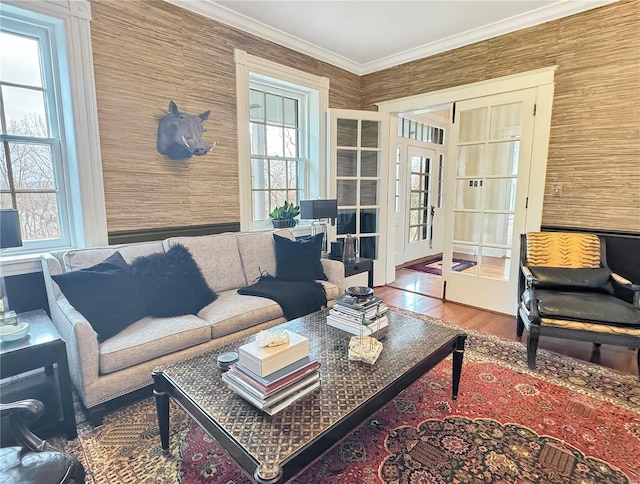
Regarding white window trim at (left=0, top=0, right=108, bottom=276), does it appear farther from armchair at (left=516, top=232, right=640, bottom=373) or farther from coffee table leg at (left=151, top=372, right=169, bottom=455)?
armchair at (left=516, top=232, right=640, bottom=373)

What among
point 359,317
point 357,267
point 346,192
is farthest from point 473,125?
point 359,317

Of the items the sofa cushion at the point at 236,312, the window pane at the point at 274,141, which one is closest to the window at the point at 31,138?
the sofa cushion at the point at 236,312

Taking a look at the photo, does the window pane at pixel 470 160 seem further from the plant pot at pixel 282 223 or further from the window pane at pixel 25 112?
the window pane at pixel 25 112

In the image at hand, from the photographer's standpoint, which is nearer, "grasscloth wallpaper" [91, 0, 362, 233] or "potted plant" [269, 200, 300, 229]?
"grasscloth wallpaper" [91, 0, 362, 233]

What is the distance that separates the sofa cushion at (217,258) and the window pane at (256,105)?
1454 millimetres

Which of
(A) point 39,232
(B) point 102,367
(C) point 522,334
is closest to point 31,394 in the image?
(B) point 102,367

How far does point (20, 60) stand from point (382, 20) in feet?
9.52

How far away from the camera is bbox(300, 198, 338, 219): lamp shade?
346cm

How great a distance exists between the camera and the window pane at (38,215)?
2.35 metres

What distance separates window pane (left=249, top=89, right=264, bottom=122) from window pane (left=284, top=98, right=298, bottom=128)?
36 cm

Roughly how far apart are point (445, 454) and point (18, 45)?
3585mm

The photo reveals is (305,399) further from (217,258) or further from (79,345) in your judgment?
(217,258)

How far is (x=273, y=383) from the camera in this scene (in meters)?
1.31

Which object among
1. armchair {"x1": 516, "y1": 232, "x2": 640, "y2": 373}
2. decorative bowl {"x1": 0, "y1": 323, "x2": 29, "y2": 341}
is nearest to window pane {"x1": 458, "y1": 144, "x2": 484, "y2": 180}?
armchair {"x1": 516, "y1": 232, "x2": 640, "y2": 373}
